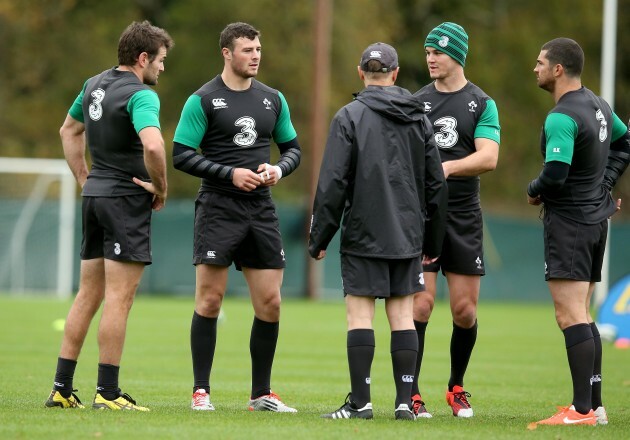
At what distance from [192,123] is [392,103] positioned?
1514 millimetres

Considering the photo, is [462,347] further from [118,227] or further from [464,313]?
[118,227]

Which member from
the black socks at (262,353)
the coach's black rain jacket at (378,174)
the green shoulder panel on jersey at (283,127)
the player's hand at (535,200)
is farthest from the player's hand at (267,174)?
the player's hand at (535,200)

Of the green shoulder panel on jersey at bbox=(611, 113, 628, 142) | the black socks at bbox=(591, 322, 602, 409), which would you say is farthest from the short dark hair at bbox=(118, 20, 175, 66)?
the black socks at bbox=(591, 322, 602, 409)

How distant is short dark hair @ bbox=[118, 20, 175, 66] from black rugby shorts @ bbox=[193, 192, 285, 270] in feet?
3.61

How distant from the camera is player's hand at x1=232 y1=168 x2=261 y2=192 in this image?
27.3ft

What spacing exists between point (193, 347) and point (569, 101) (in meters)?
3.20

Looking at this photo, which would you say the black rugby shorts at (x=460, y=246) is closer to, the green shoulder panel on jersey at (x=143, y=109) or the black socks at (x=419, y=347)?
the black socks at (x=419, y=347)

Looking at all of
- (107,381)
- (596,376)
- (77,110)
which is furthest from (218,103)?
(596,376)

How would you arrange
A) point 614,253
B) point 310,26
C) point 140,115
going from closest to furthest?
point 140,115, point 614,253, point 310,26

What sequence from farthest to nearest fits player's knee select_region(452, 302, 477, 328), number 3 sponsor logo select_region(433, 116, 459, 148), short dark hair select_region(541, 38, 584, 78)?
player's knee select_region(452, 302, 477, 328) → number 3 sponsor logo select_region(433, 116, 459, 148) → short dark hair select_region(541, 38, 584, 78)

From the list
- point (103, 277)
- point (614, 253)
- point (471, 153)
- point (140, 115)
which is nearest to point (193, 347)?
point (103, 277)

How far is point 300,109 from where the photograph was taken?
125 ft

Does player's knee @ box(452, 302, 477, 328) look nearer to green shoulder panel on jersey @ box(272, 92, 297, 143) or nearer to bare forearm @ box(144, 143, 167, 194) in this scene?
green shoulder panel on jersey @ box(272, 92, 297, 143)

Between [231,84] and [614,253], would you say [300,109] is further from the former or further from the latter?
[231,84]
